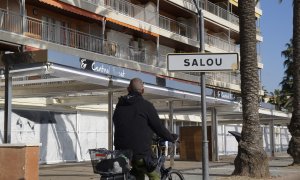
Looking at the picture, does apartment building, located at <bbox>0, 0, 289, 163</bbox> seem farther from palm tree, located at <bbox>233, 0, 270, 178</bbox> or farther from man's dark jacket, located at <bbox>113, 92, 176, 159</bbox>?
man's dark jacket, located at <bbox>113, 92, 176, 159</bbox>

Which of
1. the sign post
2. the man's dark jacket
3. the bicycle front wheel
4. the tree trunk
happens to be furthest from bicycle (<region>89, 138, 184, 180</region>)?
the tree trunk

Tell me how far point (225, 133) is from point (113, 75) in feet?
90.5

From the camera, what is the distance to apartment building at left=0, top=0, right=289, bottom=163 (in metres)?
15.2

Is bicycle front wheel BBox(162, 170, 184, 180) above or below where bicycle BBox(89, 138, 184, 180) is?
below

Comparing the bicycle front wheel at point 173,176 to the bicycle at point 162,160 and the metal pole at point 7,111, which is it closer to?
the bicycle at point 162,160

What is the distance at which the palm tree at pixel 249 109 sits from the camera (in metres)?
15.1

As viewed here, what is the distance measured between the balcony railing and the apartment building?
0.06m

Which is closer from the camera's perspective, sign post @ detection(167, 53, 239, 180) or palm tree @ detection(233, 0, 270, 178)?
sign post @ detection(167, 53, 239, 180)

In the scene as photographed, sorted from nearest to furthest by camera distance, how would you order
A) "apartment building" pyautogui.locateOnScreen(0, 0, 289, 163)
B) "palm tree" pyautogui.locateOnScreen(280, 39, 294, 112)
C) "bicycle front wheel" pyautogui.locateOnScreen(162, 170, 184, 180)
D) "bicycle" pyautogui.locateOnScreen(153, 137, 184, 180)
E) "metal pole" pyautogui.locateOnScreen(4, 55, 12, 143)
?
"bicycle" pyautogui.locateOnScreen(153, 137, 184, 180), "bicycle front wheel" pyautogui.locateOnScreen(162, 170, 184, 180), "metal pole" pyautogui.locateOnScreen(4, 55, 12, 143), "apartment building" pyautogui.locateOnScreen(0, 0, 289, 163), "palm tree" pyautogui.locateOnScreen(280, 39, 294, 112)

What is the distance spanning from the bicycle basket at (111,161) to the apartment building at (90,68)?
6.05m

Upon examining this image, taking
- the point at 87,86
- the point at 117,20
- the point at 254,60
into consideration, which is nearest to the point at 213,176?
the point at 254,60

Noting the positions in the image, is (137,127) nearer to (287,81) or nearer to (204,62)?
(204,62)

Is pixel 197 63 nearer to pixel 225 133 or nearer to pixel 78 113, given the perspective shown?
pixel 78 113

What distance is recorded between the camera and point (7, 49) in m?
24.9
